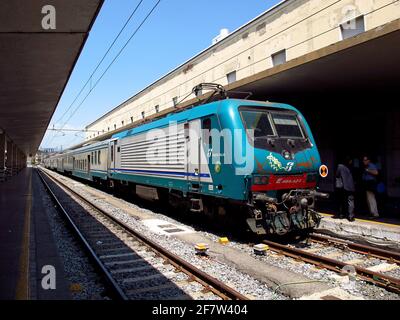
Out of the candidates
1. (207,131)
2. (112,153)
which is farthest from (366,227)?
(112,153)

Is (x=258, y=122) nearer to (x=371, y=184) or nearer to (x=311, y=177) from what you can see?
(x=311, y=177)

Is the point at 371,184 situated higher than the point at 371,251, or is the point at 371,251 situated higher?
the point at 371,184

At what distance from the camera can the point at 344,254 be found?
278 inches

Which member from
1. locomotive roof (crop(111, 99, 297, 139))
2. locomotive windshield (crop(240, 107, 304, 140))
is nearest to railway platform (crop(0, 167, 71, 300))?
locomotive roof (crop(111, 99, 297, 139))

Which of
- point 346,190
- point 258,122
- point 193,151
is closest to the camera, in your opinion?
point 258,122

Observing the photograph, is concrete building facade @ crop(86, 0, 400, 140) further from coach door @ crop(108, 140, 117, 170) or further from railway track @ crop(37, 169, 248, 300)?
railway track @ crop(37, 169, 248, 300)

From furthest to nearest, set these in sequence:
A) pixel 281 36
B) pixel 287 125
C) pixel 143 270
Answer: pixel 281 36 < pixel 287 125 < pixel 143 270

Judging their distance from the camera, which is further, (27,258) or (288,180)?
(288,180)

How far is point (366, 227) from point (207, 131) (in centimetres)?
415

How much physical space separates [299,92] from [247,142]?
4883mm

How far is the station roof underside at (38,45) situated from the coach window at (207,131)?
3077 millimetres

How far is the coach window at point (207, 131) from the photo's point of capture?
329 inches

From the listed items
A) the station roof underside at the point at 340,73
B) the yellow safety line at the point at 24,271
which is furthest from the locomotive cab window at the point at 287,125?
the yellow safety line at the point at 24,271

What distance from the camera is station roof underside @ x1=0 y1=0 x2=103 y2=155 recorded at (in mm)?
5504
